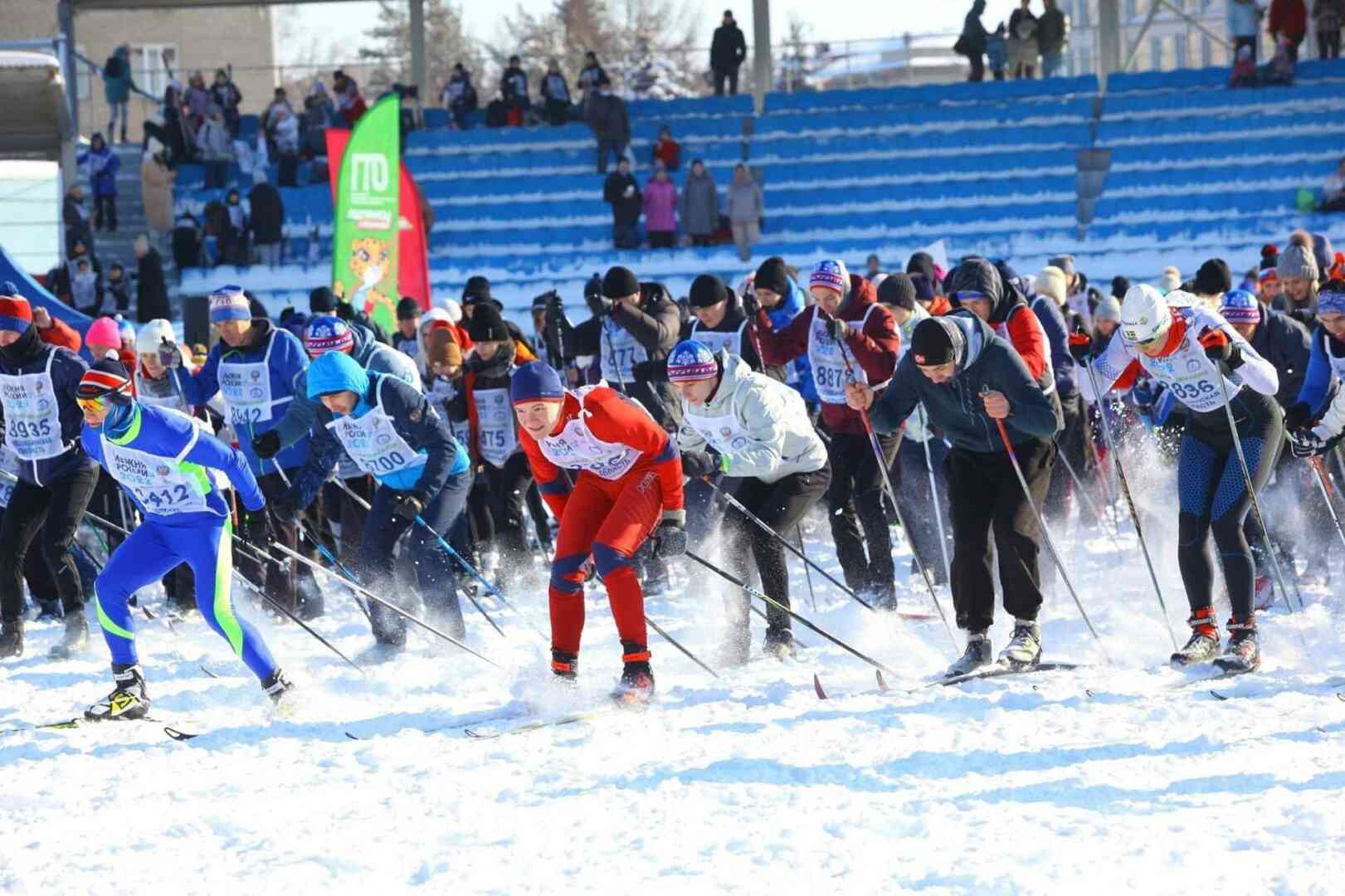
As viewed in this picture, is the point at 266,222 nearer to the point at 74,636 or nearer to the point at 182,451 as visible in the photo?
the point at 74,636

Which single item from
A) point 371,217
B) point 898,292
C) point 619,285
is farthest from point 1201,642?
point 371,217

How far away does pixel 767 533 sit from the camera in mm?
7406

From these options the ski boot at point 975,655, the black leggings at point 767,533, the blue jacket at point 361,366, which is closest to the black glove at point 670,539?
the black leggings at point 767,533

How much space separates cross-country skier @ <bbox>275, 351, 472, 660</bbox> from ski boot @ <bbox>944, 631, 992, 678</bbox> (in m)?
2.34

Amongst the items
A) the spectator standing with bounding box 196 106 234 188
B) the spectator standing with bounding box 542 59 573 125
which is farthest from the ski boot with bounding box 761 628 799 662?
the spectator standing with bounding box 542 59 573 125

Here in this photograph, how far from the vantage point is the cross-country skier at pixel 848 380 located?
825 cm

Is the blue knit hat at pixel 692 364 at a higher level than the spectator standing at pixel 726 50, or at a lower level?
lower

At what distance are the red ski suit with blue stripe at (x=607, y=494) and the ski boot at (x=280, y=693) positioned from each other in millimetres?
1060

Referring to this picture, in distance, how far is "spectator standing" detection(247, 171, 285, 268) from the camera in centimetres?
2058

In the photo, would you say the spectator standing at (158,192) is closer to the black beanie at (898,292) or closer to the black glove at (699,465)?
the black beanie at (898,292)

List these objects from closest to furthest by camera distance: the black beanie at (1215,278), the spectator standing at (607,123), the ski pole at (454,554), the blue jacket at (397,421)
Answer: the blue jacket at (397,421)
the ski pole at (454,554)
the black beanie at (1215,278)
the spectator standing at (607,123)

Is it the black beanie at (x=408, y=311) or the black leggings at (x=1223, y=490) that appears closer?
the black leggings at (x=1223, y=490)

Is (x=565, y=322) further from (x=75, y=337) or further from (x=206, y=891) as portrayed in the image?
(x=206, y=891)

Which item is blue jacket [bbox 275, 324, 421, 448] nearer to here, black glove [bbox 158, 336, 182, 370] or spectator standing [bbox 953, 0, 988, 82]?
black glove [bbox 158, 336, 182, 370]
